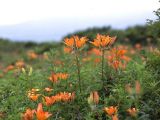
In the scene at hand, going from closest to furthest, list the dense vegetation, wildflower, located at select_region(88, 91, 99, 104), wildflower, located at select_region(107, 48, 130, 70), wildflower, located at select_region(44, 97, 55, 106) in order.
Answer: wildflower, located at select_region(88, 91, 99, 104)
the dense vegetation
wildflower, located at select_region(44, 97, 55, 106)
wildflower, located at select_region(107, 48, 130, 70)

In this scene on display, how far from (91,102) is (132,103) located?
0.65m

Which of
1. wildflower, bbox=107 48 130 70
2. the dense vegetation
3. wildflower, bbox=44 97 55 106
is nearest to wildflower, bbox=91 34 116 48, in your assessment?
the dense vegetation

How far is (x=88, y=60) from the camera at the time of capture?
8.84m

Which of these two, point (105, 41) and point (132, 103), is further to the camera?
point (105, 41)

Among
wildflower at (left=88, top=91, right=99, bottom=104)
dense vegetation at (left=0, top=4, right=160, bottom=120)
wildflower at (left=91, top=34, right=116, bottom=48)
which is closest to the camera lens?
wildflower at (left=88, top=91, right=99, bottom=104)

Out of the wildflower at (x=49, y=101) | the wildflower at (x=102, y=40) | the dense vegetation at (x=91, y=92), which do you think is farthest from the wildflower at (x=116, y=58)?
the wildflower at (x=49, y=101)

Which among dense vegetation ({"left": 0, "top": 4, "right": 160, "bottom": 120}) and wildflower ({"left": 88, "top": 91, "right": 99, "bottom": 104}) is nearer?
wildflower ({"left": 88, "top": 91, "right": 99, "bottom": 104})

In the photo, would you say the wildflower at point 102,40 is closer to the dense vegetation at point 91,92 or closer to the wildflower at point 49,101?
the dense vegetation at point 91,92

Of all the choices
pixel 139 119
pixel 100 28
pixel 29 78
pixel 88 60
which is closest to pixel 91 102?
pixel 139 119

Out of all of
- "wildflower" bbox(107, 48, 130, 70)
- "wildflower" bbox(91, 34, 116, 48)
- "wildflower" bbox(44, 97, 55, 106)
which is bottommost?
"wildflower" bbox(44, 97, 55, 106)

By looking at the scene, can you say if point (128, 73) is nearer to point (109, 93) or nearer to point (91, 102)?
point (109, 93)

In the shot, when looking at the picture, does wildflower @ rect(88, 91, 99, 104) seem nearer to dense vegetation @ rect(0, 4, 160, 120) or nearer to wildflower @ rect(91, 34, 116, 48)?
dense vegetation @ rect(0, 4, 160, 120)

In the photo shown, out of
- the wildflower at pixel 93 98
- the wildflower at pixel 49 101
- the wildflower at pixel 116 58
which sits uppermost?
the wildflower at pixel 116 58

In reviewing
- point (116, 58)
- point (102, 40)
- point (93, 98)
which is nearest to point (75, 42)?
point (102, 40)
